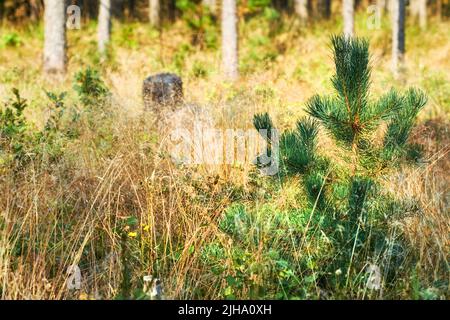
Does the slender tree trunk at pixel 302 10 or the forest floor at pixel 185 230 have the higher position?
the slender tree trunk at pixel 302 10

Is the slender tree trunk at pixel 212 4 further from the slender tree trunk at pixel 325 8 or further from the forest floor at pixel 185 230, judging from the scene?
the forest floor at pixel 185 230

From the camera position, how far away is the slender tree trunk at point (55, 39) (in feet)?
36.7

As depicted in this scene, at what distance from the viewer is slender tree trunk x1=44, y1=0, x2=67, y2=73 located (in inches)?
440

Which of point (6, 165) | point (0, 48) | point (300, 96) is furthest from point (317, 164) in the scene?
point (0, 48)

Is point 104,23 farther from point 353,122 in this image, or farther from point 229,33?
point 353,122

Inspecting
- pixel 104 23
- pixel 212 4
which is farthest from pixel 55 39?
pixel 212 4

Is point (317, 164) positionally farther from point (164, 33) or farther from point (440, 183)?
point (164, 33)

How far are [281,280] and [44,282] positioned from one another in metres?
1.29

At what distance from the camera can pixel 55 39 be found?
37.2 ft

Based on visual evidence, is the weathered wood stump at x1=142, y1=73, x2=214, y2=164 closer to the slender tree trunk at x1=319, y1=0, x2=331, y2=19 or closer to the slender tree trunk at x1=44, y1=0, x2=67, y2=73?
the slender tree trunk at x1=44, y1=0, x2=67, y2=73

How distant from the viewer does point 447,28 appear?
16.4 metres

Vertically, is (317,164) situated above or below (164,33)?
below

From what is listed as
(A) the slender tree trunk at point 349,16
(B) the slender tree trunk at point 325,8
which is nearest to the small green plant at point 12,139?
(A) the slender tree trunk at point 349,16

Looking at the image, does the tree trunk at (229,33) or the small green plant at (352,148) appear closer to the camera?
the small green plant at (352,148)
